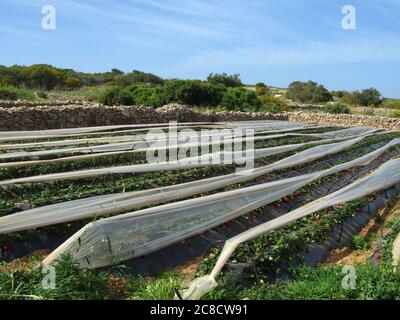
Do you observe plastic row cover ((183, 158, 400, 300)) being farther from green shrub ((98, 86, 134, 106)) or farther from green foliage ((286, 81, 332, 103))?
green foliage ((286, 81, 332, 103))

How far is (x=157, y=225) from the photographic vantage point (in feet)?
18.2

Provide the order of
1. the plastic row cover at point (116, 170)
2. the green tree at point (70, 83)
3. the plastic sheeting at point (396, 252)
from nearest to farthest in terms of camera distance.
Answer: the plastic sheeting at point (396, 252) → the plastic row cover at point (116, 170) → the green tree at point (70, 83)

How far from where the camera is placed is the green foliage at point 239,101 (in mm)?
24203

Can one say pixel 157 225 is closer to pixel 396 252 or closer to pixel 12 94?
pixel 396 252

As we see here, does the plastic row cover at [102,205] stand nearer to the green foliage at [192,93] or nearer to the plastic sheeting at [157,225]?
the plastic sheeting at [157,225]

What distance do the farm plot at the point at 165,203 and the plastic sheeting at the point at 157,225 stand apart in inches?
0.5

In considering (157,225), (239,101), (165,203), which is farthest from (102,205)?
(239,101)

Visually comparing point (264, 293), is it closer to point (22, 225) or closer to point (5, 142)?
point (22, 225)

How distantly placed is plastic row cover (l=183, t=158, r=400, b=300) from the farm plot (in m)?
0.01

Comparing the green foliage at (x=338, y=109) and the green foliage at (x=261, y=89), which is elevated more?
the green foliage at (x=261, y=89)

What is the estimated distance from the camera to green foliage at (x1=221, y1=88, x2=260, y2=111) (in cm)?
2420

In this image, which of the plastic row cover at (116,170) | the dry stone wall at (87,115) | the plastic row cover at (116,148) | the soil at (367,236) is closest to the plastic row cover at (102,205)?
the plastic row cover at (116,170)

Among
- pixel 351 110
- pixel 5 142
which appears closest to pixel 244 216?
pixel 5 142
